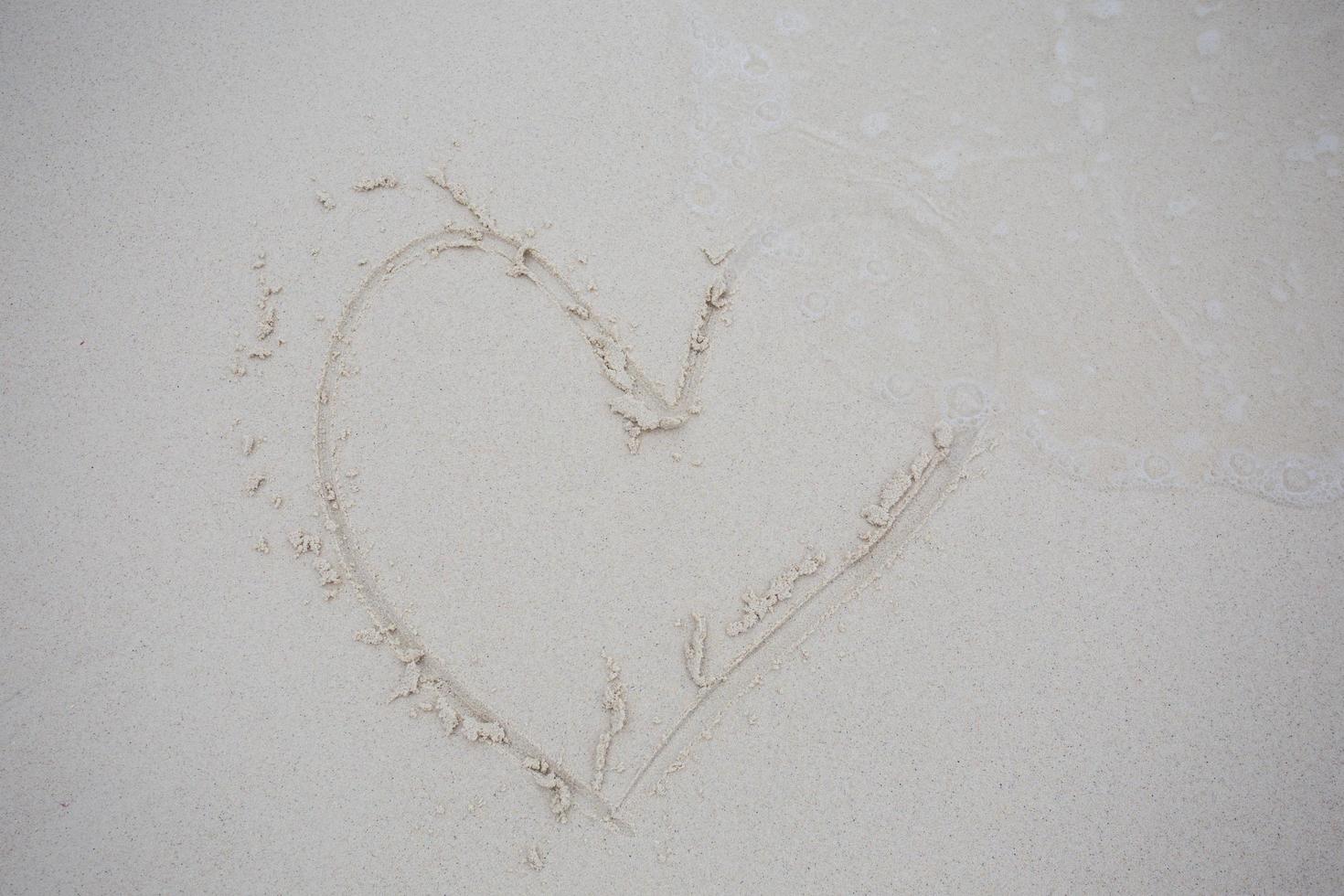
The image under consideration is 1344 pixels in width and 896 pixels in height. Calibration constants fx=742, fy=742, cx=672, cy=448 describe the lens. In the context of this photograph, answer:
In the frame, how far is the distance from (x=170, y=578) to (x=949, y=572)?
1.97 metres

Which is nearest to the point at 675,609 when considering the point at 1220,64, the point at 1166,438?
the point at 1166,438

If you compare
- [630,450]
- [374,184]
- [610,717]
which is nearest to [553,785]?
[610,717]

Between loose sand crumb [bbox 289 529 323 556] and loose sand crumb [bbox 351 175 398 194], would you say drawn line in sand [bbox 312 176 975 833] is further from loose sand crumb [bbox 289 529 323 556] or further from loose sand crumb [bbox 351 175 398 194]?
loose sand crumb [bbox 351 175 398 194]

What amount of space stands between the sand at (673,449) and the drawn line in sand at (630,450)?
0.01 meters

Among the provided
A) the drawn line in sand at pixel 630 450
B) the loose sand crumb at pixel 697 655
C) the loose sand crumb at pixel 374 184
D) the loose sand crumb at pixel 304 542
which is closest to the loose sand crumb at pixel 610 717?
the drawn line in sand at pixel 630 450

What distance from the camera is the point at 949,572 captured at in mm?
1888

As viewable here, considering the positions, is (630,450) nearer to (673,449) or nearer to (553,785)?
(673,449)

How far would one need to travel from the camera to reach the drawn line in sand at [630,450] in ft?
5.88

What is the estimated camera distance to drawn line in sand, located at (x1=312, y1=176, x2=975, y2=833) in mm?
1792

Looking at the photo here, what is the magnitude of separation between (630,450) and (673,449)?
11 centimetres

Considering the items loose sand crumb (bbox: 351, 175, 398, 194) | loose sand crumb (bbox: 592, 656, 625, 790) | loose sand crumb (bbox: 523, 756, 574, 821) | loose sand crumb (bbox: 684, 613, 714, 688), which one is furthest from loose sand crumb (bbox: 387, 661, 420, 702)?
loose sand crumb (bbox: 351, 175, 398, 194)

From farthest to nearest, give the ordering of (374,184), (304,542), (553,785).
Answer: (374,184), (304,542), (553,785)

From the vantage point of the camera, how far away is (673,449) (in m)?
1.95

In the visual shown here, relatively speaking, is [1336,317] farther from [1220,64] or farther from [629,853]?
[629,853]
